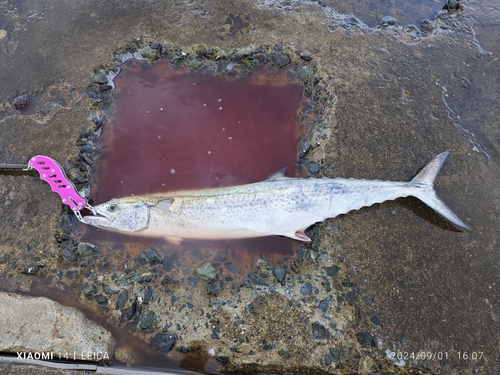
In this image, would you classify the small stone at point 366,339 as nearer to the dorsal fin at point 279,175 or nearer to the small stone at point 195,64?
the dorsal fin at point 279,175

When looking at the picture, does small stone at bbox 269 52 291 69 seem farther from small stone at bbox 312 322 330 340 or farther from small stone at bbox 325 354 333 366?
small stone at bbox 325 354 333 366

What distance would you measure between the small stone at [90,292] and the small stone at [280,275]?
1.77 m

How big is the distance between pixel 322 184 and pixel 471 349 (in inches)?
79.4

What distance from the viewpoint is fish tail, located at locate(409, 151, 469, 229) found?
3489mm

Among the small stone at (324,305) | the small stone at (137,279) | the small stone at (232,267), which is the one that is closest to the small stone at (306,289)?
the small stone at (324,305)

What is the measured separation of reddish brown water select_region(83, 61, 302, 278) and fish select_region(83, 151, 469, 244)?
139mm

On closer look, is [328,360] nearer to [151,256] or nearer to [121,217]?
[151,256]

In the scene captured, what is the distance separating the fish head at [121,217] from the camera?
3.65 meters

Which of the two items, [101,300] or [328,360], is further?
[101,300]

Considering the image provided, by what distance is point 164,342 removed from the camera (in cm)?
316

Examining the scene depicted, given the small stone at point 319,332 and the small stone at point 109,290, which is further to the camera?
the small stone at point 109,290

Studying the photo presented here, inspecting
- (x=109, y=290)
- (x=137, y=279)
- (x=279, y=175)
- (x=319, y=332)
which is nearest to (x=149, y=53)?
(x=279, y=175)

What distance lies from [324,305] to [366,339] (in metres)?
0.46

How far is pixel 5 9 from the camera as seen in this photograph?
4785 mm
